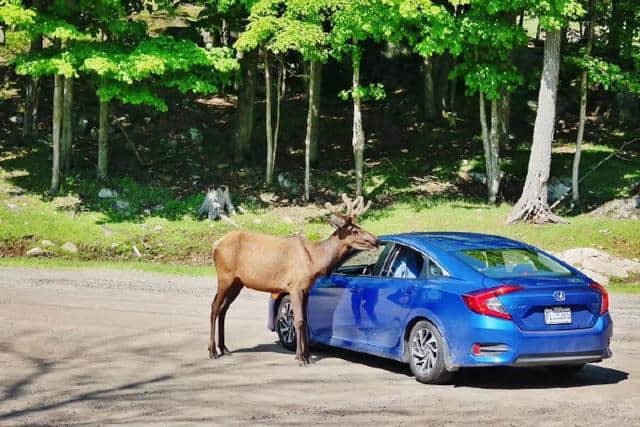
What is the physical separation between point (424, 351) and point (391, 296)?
30.7 inches

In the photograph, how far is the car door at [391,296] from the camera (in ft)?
36.4

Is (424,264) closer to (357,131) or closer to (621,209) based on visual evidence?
(621,209)

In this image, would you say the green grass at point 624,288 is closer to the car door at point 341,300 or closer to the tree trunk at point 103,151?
the car door at point 341,300

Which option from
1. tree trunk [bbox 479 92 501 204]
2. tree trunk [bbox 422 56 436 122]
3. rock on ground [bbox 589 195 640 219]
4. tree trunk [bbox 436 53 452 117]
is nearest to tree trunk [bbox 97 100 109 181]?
tree trunk [bbox 479 92 501 204]

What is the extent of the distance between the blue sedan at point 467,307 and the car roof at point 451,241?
0.04 feet

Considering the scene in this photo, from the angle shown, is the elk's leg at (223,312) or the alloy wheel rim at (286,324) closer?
the elk's leg at (223,312)

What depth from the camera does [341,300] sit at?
12.2 metres

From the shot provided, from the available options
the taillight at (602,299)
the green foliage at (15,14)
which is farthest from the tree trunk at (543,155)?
the taillight at (602,299)

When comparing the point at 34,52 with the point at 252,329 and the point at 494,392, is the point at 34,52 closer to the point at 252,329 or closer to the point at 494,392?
the point at 252,329

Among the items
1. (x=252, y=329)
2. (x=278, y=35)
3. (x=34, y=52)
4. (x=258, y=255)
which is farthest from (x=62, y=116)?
(x=258, y=255)

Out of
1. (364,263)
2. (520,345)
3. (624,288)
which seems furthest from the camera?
(624,288)

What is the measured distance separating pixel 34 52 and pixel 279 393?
2270cm

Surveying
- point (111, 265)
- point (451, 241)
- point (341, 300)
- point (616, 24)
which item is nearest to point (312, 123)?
point (616, 24)

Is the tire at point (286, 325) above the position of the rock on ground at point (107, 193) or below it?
below
